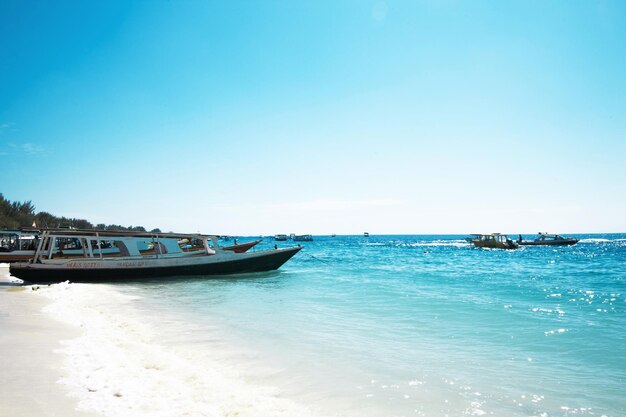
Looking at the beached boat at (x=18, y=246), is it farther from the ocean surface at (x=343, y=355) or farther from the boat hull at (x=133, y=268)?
the ocean surface at (x=343, y=355)

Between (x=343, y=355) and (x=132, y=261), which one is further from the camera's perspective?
(x=132, y=261)

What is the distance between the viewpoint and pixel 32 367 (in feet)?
17.7

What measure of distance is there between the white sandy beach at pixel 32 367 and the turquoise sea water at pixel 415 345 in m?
2.21

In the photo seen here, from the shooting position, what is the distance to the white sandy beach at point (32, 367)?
407cm

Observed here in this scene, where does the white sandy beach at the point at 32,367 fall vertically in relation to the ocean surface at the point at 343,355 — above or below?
above

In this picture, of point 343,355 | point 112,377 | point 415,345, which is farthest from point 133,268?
point 415,345

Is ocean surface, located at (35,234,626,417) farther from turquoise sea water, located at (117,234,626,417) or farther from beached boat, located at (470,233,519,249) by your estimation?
beached boat, located at (470,233,519,249)

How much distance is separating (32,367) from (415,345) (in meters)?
7.19

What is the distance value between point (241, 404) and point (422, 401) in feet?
8.46

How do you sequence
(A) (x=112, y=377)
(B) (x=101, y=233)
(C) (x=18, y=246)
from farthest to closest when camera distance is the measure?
(C) (x=18, y=246) → (B) (x=101, y=233) → (A) (x=112, y=377)

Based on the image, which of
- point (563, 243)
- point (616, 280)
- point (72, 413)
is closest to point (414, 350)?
point (72, 413)

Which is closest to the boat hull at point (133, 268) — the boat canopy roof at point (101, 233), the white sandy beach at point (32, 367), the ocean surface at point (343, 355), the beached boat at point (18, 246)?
the boat canopy roof at point (101, 233)

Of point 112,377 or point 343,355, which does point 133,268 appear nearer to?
point 343,355

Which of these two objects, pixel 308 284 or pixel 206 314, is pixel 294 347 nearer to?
pixel 206 314
